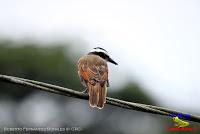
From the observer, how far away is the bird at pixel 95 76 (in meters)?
10.9

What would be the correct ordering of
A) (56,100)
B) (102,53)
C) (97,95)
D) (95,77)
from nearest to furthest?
(97,95)
(95,77)
(102,53)
(56,100)

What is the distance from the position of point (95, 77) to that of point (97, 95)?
1.98ft

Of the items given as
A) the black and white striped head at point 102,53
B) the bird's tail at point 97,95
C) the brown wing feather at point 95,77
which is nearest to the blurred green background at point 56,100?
the black and white striped head at point 102,53

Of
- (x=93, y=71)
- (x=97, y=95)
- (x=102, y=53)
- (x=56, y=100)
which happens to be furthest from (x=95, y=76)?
(x=56, y=100)

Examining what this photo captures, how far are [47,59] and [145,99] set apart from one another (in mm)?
5553

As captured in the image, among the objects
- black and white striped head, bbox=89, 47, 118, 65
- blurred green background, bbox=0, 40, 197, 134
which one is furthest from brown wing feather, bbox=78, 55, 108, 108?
blurred green background, bbox=0, 40, 197, 134

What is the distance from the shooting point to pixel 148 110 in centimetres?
925

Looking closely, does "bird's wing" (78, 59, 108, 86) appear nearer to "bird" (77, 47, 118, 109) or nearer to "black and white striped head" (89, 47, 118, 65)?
"bird" (77, 47, 118, 109)

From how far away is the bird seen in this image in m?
10.9

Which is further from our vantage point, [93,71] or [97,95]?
[93,71]

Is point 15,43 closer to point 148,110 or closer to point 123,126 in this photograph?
point 123,126

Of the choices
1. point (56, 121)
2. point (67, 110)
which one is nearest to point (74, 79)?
point (67, 110)

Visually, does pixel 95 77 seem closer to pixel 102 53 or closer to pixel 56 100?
pixel 102 53

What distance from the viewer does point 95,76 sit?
11.6 m
